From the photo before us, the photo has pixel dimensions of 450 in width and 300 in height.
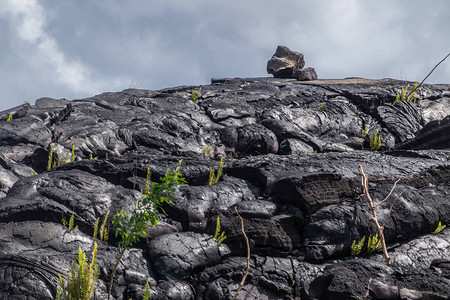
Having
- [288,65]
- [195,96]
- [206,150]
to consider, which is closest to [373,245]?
[206,150]

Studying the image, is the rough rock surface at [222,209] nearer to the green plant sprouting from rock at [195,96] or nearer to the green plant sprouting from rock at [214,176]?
the green plant sprouting from rock at [214,176]

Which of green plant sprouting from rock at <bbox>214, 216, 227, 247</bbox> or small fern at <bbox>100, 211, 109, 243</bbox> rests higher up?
small fern at <bbox>100, 211, 109, 243</bbox>

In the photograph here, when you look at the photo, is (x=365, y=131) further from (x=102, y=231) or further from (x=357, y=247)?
(x=102, y=231)

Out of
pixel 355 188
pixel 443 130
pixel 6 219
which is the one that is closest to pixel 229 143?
pixel 355 188

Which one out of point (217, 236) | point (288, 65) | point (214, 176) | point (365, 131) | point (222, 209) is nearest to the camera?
point (217, 236)

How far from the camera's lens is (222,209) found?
6.92 metres

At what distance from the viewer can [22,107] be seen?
39.6 feet

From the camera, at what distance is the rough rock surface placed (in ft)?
18.2

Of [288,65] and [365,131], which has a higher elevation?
[288,65]

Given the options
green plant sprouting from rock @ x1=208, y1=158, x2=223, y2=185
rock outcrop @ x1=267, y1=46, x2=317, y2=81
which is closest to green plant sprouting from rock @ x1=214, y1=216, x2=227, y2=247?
green plant sprouting from rock @ x1=208, y1=158, x2=223, y2=185

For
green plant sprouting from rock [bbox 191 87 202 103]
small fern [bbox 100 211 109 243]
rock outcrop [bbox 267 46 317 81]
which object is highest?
rock outcrop [bbox 267 46 317 81]

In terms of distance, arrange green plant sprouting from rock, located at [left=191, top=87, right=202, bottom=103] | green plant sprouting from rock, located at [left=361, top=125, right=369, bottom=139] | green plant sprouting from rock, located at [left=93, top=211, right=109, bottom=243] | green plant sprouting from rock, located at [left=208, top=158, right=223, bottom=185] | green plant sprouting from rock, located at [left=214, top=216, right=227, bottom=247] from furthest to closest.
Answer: green plant sprouting from rock, located at [left=191, top=87, right=202, bottom=103]
green plant sprouting from rock, located at [left=361, top=125, right=369, bottom=139]
green plant sprouting from rock, located at [left=208, top=158, right=223, bottom=185]
green plant sprouting from rock, located at [left=214, top=216, right=227, bottom=247]
green plant sprouting from rock, located at [left=93, top=211, right=109, bottom=243]

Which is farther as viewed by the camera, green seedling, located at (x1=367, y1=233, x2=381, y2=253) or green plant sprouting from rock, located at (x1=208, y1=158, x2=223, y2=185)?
green plant sprouting from rock, located at (x1=208, y1=158, x2=223, y2=185)

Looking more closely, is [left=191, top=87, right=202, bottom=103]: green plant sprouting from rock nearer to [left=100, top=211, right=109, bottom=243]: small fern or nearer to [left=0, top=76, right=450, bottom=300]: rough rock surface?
[left=0, top=76, right=450, bottom=300]: rough rock surface
